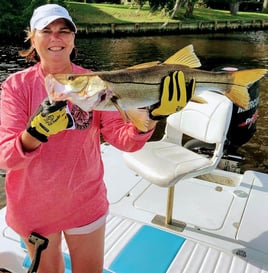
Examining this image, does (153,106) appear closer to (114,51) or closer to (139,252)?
(139,252)

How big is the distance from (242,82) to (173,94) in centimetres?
50

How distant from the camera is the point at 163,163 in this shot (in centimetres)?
371

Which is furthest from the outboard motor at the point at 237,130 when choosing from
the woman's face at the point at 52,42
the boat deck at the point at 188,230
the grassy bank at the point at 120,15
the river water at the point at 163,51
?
the grassy bank at the point at 120,15

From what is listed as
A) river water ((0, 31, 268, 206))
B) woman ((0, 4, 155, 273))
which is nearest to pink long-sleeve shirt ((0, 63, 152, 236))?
woman ((0, 4, 155, 273))

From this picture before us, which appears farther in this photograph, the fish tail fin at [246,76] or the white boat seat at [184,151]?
the white boat seat at [184,151]

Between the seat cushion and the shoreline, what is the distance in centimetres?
2690

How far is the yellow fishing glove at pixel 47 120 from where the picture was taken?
1819mm

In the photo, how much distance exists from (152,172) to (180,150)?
0.73 meters

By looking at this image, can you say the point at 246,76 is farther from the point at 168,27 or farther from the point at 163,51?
the point at 168,27

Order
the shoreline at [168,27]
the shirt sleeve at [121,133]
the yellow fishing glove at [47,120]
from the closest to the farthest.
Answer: the yellow fishing glove at [47,120]
the shirt sleeve at [121,133]
the shoreline at [168,27]

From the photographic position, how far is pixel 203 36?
105 ft

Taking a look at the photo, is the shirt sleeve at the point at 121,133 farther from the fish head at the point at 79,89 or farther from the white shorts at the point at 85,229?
the white shorts at the point at 85,229

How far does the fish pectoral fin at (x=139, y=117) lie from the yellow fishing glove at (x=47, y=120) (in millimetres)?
385

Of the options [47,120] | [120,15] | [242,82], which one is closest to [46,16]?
[47,120]
